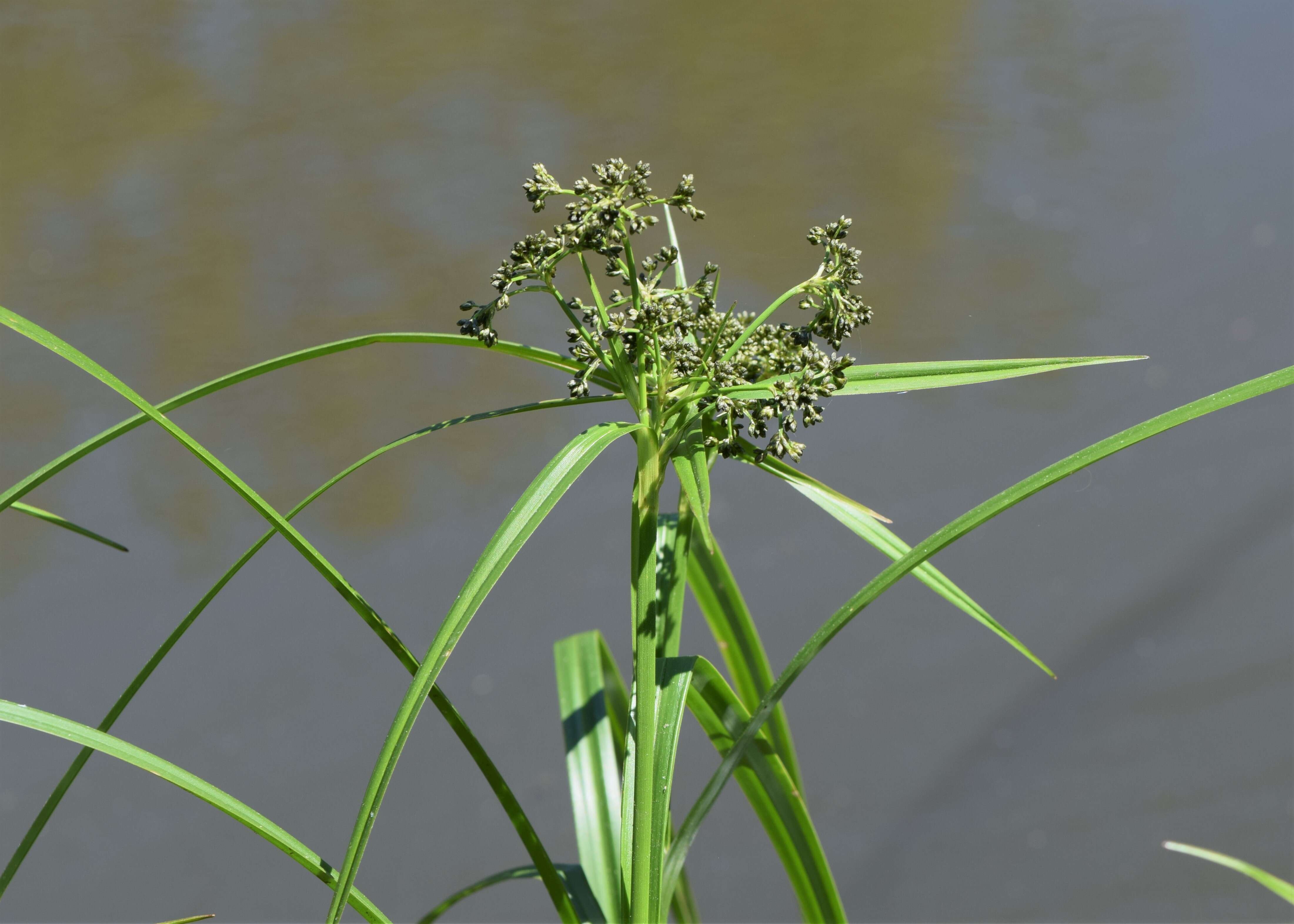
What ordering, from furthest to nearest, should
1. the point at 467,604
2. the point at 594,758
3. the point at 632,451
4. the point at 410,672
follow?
the point at 632,451 < the point at 594,758 < the point at 410,672 < the point at 467,604

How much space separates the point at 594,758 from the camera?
1.84 feet

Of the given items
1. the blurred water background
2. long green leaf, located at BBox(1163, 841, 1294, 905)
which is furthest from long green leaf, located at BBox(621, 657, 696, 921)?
the blurred water background

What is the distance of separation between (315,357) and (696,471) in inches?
7.9

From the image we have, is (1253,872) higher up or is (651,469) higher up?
(651,469)

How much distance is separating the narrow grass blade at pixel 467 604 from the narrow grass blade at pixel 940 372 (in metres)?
0.09

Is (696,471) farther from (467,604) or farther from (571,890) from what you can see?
(571,890)

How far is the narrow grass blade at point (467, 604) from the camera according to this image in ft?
1.07

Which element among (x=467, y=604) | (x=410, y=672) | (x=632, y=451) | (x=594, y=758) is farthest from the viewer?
(x=632, y=451)

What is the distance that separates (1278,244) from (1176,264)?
14 cm

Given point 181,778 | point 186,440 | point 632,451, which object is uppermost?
point 632,451

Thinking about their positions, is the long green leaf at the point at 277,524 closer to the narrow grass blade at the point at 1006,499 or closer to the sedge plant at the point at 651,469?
the sedge plant at the point at 651,469

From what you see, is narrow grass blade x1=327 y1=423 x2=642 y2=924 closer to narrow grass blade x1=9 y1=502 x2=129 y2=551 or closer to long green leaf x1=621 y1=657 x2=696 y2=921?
long green leaf x1=621 y1=657 x2=696 y2=921

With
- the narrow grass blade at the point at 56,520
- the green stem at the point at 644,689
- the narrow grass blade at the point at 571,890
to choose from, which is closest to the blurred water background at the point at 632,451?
the narrow grass blade at the point at 571,890

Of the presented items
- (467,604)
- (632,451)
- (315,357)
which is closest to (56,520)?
(315,357)
